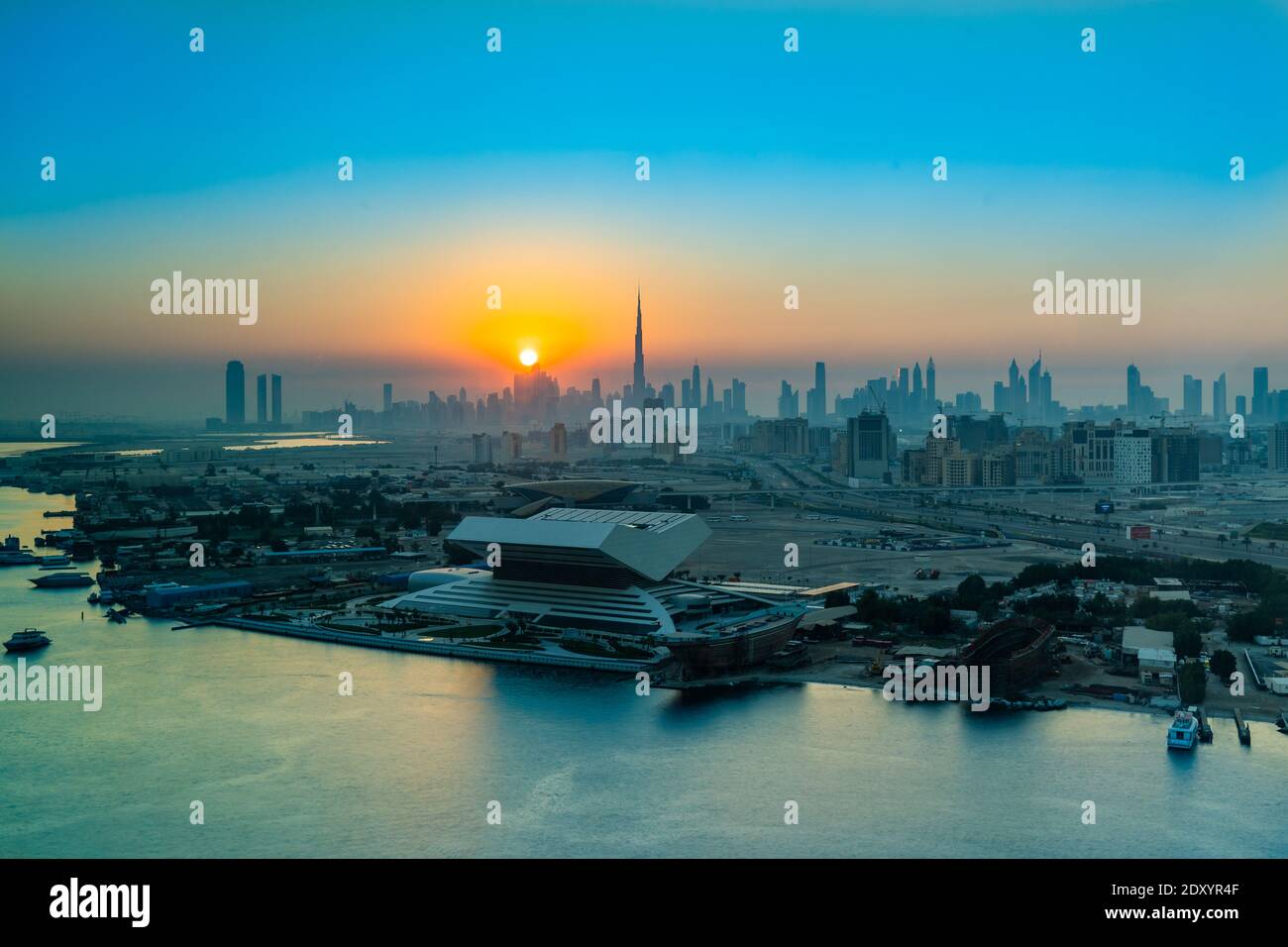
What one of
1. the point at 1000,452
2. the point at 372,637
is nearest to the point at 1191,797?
the point at 372,637

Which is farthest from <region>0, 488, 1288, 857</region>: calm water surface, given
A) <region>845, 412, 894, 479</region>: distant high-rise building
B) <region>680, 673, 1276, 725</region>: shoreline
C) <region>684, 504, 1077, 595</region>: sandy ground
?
<region>845, 412, 894, 479</region>: distant high-rise building

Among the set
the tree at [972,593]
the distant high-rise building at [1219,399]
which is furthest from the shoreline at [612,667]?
the distant high-rise building at [1219,399]

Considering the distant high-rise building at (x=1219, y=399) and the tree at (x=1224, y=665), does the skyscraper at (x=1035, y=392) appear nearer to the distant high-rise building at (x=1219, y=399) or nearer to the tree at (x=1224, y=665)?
the distant high-rise building at (x=1219, y=399)

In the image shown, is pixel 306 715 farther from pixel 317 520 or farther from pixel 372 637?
pixel 317 520

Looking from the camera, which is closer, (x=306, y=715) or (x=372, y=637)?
(x=306, y=715)

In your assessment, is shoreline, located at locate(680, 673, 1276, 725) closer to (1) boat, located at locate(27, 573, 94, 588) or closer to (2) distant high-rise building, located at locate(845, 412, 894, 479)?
(1) boat, located at locate(27, 573, 94, 588)
